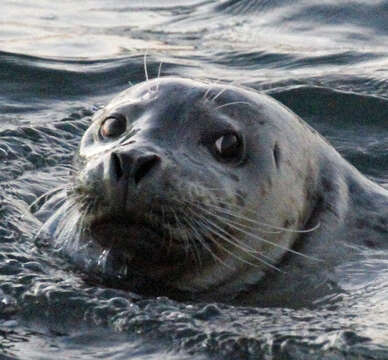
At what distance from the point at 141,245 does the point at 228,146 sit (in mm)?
642

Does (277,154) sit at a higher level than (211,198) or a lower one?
higher

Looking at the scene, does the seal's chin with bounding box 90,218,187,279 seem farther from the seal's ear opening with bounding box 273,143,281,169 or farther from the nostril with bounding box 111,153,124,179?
the seal's ear opening with bounding box 273,143,281,169

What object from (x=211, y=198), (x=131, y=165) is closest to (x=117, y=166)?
(x=131, y=165)

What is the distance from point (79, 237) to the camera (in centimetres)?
579

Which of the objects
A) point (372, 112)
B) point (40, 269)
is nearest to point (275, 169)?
point (40, 269)

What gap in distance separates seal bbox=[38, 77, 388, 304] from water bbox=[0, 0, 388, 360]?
159mm

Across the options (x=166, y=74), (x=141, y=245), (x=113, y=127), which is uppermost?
(x=166, y=74)

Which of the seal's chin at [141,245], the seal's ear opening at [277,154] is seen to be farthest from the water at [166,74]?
the seal's ear opening at [277,154]

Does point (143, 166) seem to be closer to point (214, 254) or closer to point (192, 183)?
point (192, 183)

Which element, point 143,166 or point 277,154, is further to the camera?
point 277,154

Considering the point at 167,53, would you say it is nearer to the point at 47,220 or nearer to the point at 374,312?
the point at 47,220

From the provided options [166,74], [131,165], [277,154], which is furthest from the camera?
[166,74]

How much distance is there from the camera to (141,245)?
5199 millimetres

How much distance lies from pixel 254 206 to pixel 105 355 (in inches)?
38.1
